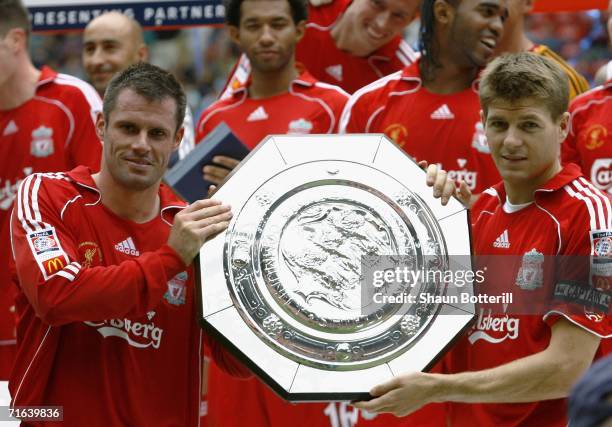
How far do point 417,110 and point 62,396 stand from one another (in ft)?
7.19

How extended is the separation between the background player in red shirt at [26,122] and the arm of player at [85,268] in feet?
6.44

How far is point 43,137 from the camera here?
5.31 metres

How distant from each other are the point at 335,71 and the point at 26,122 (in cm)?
162

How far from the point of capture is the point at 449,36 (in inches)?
192

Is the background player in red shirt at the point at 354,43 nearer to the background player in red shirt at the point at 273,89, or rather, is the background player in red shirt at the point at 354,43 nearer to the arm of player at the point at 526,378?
the background player in red shirt at the point at 273,89

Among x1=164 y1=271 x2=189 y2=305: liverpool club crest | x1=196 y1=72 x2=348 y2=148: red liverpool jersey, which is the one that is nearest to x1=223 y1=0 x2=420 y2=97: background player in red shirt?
x1=196 y1=72 x2=348 y2=148: red liverpool jersey

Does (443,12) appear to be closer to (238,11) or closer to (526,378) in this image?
(238,11)

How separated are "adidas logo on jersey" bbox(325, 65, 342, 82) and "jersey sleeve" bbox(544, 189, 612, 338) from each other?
9.07 ft

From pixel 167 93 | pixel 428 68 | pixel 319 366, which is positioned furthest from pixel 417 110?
pixel 319 366

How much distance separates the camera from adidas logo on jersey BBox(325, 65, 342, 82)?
19.4 ft

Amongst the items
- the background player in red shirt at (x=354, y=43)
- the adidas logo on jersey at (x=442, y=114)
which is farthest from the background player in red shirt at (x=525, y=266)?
the background player in red shirt at (x=354, y=43)

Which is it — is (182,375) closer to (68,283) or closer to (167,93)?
(68,283)

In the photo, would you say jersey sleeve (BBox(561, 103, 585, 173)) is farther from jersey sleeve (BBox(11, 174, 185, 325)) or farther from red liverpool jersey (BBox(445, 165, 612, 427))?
jersey sleeve (BBox(11, 174, 185, 325))

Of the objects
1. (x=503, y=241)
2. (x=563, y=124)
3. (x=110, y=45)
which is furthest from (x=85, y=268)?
(x=110, y=45)
